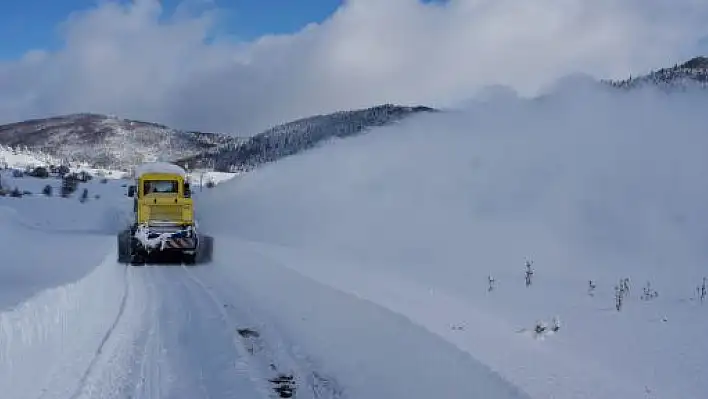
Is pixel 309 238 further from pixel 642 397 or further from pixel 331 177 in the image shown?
pixel 642 397

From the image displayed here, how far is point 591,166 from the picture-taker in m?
25.2

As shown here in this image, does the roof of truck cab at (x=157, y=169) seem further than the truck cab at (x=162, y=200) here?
Yes

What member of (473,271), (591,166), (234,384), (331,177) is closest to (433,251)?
(473,271)

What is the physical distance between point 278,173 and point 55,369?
1511 inches

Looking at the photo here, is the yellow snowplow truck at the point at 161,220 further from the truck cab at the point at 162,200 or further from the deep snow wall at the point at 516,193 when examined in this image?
the deep snow wall at the point at 516,193

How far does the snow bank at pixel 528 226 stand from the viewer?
7184 mm

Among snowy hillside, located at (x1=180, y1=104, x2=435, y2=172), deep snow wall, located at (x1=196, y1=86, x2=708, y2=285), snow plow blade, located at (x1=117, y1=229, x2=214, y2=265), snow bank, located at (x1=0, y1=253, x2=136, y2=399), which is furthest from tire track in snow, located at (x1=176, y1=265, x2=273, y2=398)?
snowy hillside, located at (x1=180, y1=104, x2=435, y2=172)

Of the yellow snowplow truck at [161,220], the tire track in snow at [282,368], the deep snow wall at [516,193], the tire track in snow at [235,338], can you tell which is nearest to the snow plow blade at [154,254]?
the yellow snowplow truck at [161,220]

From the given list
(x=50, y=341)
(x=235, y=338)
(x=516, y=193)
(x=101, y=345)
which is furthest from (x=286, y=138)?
(x=50, y=341)

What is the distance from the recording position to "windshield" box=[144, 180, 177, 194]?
20969 mm

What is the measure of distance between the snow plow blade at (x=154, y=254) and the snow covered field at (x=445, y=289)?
90 centimetres

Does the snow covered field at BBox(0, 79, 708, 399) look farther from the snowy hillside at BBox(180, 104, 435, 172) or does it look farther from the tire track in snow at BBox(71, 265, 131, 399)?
the snowy hillside at BBox(180, 104, 435, 172)

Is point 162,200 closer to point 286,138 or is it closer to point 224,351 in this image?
point 224,351

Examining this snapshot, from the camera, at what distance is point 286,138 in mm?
166000
